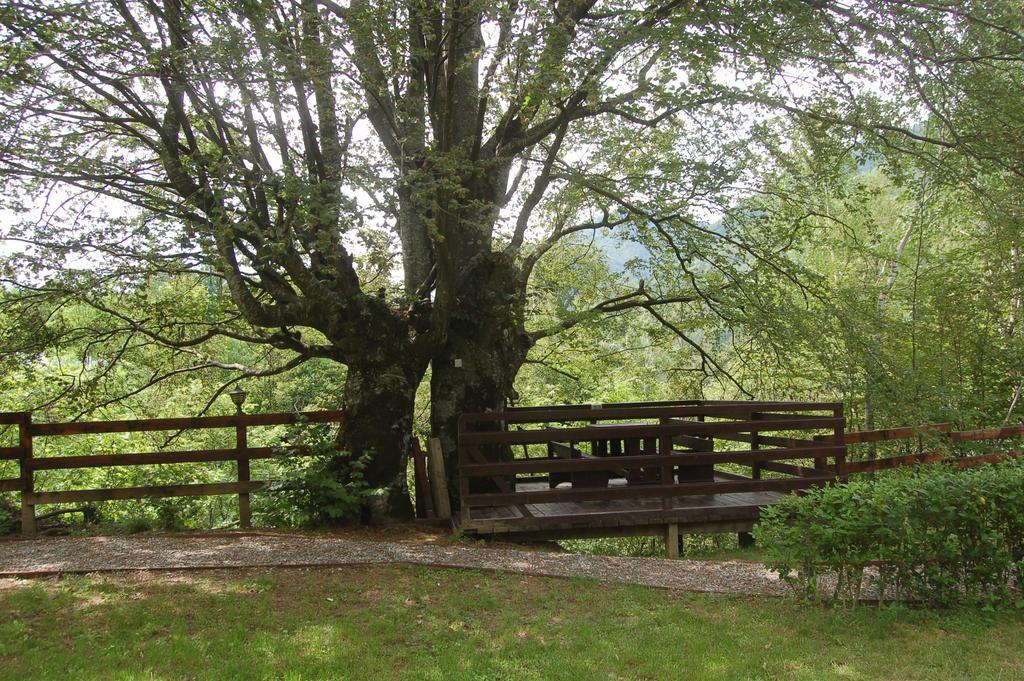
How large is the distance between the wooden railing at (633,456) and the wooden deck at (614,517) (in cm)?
17

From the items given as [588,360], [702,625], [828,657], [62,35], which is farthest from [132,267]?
[588,360]

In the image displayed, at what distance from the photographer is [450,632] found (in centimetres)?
533

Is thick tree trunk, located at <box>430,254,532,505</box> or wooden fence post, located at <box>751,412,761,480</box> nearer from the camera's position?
thick tree trunk, located at <box>430,254,532,505</box>

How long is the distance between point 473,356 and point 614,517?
2.98m

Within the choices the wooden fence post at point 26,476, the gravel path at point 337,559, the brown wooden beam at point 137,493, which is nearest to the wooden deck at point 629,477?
the gravel path at point 337,559

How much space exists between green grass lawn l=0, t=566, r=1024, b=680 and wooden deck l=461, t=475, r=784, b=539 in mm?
1915

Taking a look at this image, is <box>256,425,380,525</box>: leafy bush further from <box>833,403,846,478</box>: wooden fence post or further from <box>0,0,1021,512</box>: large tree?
<box>833,403,846,478</box>: wooden fence post

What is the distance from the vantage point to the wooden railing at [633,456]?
843 centimetres

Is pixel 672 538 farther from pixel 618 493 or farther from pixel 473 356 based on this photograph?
pixel 473 356

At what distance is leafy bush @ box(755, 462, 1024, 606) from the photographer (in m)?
5.72

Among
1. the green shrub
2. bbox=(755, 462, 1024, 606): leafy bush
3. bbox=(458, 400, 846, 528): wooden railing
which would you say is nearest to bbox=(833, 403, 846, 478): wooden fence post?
bbox=(458, 400, 846, 528): wooden railing

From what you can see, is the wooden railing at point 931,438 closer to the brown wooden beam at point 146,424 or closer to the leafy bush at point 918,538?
the leafy bush at point 918,538

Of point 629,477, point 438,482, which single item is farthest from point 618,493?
point 438,482

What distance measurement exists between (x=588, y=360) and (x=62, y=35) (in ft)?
38.3
